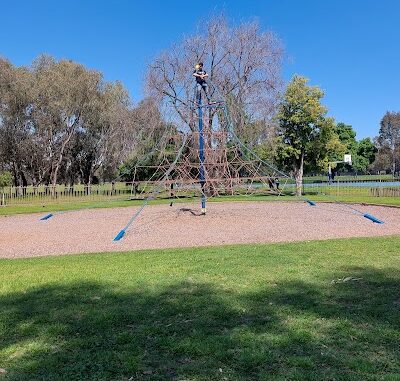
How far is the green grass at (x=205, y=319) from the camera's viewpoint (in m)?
3.23

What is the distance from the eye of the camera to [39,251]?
9.41 metres

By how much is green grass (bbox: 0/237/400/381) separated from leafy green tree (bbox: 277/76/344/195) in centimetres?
2534

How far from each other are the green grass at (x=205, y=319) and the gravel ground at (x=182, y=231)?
7.72 feet

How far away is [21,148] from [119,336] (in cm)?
4093

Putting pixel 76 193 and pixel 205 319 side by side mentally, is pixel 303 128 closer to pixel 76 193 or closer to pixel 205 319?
pixel 76 193

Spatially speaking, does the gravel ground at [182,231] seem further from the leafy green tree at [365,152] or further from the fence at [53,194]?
the leafy green tree at [365,152]

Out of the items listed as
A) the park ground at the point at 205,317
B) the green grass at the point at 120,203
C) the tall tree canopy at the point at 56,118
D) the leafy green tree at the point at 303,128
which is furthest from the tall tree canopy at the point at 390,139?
the park ground at the point at 205,317

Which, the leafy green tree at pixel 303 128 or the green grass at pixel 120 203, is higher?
the leafy green tree at pixel 303 128

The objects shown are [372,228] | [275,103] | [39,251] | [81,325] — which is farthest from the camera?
[275,103]

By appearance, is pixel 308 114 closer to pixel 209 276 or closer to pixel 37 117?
pixel 37 117

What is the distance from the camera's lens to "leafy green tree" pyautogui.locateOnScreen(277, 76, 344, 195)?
31.7 m

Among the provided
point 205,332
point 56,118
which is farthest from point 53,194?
point 205,332

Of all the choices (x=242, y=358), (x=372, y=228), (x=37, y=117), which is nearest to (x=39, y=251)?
(x=242, y=358)

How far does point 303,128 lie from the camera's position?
32.1 metres
